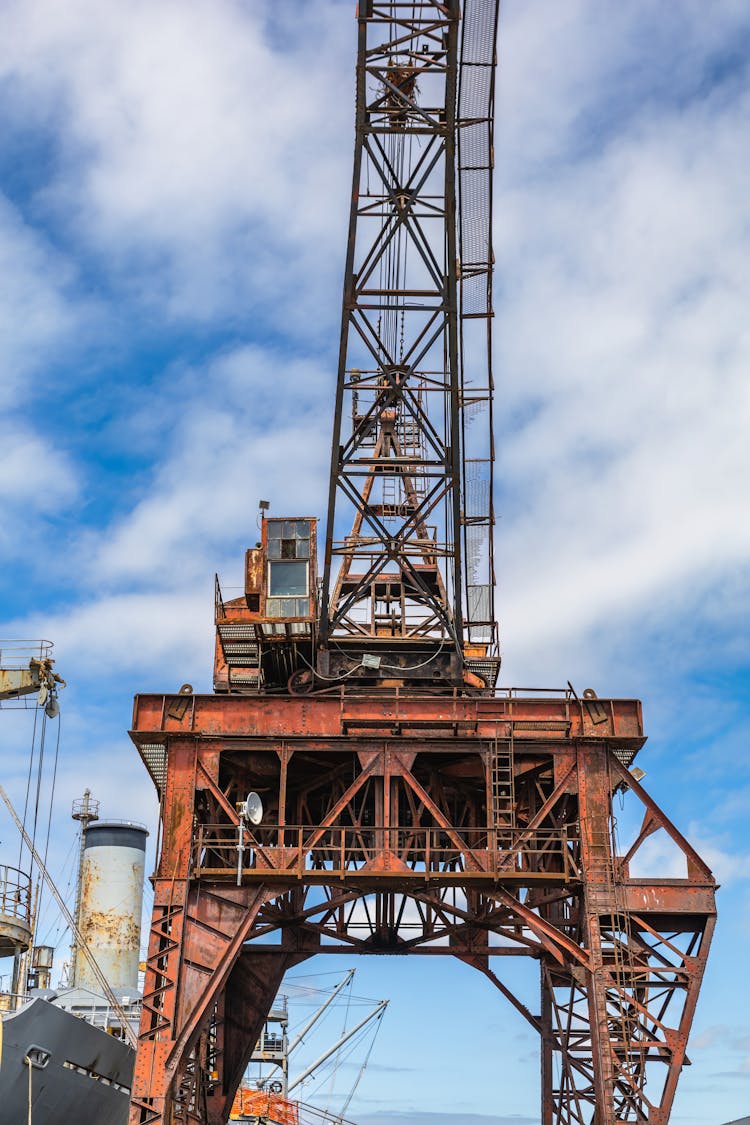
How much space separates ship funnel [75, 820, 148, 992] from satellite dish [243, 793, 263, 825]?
18029 millimetres

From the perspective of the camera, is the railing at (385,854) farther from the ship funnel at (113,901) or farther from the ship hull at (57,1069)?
the ship funnel at (113,901)

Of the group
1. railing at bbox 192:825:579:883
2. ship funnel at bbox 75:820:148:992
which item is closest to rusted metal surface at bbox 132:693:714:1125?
railing at bbox 192:825:579:883

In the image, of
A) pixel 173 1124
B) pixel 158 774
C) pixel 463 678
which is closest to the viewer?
pixel 173 1124

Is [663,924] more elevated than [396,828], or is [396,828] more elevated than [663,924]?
[396,828]

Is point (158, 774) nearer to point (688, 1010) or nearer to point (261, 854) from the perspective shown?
point (261, 854)

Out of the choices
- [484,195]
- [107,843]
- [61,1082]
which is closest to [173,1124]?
[61,1082]

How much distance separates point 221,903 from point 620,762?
9.47 metres

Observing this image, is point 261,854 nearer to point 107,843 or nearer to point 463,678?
point 463,678

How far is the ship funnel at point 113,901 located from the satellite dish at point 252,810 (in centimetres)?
1803

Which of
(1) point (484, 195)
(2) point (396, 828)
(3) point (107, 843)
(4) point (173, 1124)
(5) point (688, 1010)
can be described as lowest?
(4) point (173, 1124)

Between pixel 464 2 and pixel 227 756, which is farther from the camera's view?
pixel 464 2

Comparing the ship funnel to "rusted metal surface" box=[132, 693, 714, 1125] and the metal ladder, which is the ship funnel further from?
the metal ladder

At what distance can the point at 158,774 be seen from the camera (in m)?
31.0

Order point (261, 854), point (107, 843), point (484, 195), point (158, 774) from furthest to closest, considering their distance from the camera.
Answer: point (107, 843)
point (484, 195)
point (158, 774)
point (261, 854)
